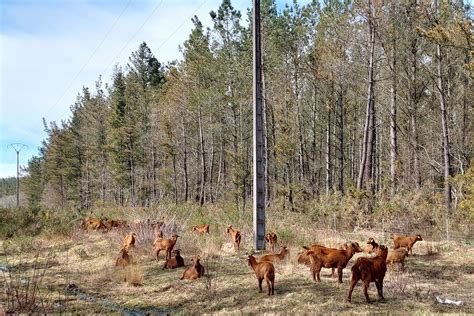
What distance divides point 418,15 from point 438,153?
40.7ft

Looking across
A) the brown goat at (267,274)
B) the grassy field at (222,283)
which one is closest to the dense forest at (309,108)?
the grassy field at (222,283)

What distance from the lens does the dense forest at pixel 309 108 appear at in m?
19.1

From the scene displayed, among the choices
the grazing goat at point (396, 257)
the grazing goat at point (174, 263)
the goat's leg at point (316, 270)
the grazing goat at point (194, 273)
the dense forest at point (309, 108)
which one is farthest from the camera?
the dense forest at point (309, 108)

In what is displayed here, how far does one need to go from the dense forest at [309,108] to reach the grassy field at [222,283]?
4186 millimetres

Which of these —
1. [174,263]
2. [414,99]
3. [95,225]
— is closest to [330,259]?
[174,263]

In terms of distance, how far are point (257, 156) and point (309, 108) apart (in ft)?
70.4

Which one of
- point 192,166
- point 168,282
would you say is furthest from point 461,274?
point 192,166

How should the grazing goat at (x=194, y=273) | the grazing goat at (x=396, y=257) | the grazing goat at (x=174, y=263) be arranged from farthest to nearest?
the grazing goat at (x=174, y=263)
the grazing goat at (x=194, y=273)
the grazing goat at (x=396, y=257)

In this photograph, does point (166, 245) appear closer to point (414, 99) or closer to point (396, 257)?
point (396, 257)

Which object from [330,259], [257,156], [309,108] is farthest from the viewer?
[309,108]

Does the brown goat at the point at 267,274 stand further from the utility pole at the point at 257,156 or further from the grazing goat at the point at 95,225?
the grazing goat at the point at 95,225

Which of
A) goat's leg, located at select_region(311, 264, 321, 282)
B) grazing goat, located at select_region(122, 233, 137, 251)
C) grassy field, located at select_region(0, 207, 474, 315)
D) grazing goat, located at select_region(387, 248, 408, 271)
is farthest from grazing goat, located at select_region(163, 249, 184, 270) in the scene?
grazing goat, located at select_region(387, 248, 408, 271)

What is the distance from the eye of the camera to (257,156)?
11555 millimetres

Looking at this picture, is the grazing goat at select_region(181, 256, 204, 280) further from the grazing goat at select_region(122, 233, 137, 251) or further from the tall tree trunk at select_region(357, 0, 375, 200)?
the tall tree trunk at select_region(357, 0, 375, 200)
